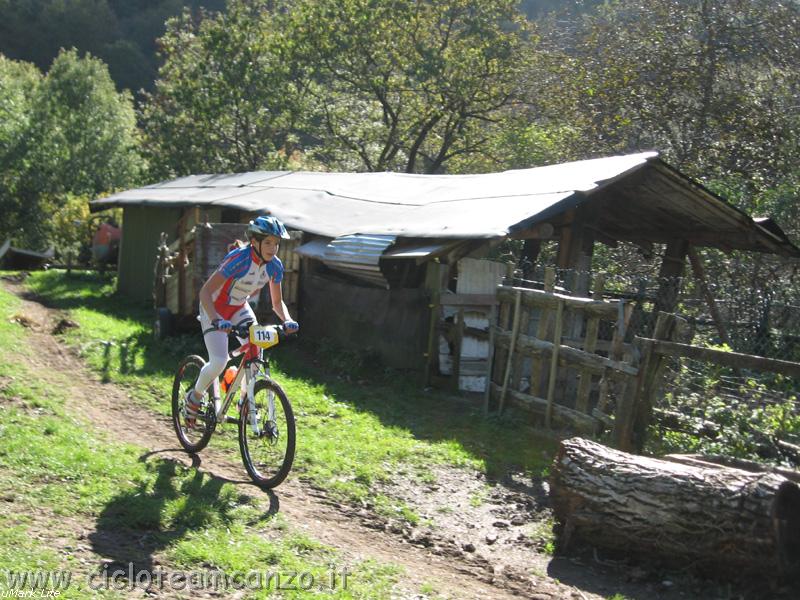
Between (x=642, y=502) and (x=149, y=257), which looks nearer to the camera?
(x=642, y=502)

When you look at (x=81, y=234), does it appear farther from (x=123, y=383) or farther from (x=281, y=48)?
(x=123, y=383)

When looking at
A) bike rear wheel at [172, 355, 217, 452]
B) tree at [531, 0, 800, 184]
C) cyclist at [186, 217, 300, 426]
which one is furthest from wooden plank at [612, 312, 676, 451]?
tree at [531, 0, 800, 184]

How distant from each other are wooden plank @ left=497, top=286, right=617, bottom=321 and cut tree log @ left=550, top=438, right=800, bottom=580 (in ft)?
7.71

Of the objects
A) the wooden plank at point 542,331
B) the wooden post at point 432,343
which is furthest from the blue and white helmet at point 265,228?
the wooden post at point 432,343

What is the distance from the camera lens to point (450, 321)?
1177 cm

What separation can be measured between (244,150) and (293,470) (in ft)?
72.7

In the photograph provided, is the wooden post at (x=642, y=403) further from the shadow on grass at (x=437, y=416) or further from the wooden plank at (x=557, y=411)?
the shadow on grass at (x=437, y=416)

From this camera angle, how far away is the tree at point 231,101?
25984mm

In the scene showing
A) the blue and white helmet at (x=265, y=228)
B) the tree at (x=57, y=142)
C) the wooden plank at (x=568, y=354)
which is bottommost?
the wooden plank at (x=568, y=354)

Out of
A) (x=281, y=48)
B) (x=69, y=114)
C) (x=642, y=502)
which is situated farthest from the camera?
(x=69, y=114)

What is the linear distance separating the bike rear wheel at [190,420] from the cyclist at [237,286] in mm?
316

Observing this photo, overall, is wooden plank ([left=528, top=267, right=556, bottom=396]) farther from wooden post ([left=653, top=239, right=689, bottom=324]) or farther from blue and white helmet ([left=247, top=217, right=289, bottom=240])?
wooden post ([left=653, top=239, right=689, bottom=324])

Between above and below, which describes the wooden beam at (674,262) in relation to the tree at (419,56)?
below

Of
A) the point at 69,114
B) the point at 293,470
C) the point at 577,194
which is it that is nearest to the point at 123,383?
the point at 293,470
